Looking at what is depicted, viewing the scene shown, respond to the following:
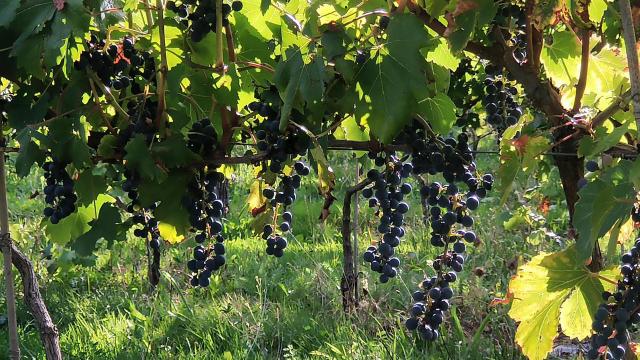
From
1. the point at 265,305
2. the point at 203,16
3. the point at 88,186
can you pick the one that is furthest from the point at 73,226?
the point at 265,305

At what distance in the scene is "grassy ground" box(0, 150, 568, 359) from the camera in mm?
3812

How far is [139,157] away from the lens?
200 centimetres

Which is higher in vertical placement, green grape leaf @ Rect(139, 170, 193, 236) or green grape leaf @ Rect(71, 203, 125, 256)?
green grape leaf @ Rect(139, 170, 193, 236)

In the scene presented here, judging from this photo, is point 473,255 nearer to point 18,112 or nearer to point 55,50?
point 18,112

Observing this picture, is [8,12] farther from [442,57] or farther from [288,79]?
[442,57]

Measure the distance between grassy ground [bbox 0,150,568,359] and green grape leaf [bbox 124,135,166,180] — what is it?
120cm

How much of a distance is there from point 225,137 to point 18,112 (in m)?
0.64

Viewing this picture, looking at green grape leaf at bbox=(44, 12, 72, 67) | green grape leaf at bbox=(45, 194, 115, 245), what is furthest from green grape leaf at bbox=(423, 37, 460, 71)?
green grape leaf at bbox=(45, 194, 115, 245)

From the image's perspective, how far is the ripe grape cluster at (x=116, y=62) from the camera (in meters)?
2.10

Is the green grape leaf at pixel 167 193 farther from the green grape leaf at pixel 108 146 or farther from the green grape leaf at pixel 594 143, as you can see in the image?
the green grape leaf at pixel 594 143

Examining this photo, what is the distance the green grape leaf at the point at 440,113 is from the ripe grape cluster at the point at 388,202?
5.6 inches

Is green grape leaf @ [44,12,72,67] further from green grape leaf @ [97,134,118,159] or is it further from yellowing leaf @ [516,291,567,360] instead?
yellowing leaf @ [516,291,567,360]

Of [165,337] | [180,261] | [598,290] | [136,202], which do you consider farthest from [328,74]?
[180,261]

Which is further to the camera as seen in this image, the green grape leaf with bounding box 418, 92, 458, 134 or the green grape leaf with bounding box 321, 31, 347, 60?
the green grape leaf with bounding box 418, 92, 458, 134
